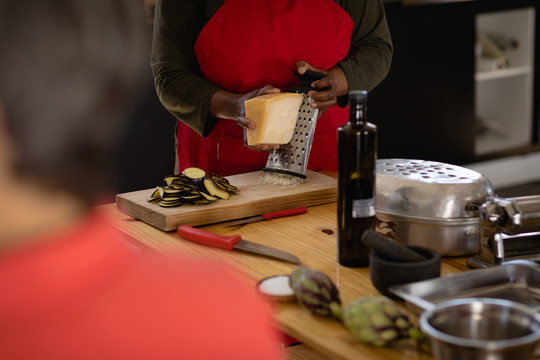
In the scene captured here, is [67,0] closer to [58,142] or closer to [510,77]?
[58,142]

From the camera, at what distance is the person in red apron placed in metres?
2.23

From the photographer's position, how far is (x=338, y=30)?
231 cm

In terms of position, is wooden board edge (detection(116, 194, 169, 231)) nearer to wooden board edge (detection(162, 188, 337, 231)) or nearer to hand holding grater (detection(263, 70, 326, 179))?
wooden board edge (detection(162, 188, 337, 231))

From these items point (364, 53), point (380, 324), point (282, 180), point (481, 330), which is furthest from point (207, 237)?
point (364, 53)

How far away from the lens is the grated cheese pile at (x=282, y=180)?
194 centimetres

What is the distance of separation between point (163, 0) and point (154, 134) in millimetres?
1618

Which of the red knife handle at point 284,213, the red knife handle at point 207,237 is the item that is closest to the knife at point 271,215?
the red knife handle at point 284,213

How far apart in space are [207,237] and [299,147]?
501 mm

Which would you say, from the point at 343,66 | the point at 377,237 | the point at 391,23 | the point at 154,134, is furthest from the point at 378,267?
the point at 391,23

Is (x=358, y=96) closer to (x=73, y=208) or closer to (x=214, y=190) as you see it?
(x=214, y=190)

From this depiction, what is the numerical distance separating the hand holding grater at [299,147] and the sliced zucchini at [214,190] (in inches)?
9.3

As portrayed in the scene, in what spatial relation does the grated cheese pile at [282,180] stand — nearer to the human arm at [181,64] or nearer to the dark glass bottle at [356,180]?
the human arm at [181,64]

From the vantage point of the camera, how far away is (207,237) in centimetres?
158

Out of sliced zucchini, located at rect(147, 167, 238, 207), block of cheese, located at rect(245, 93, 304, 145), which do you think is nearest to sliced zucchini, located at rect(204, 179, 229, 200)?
sliced zucchini, located at rect(147, 167, 238, 207)
